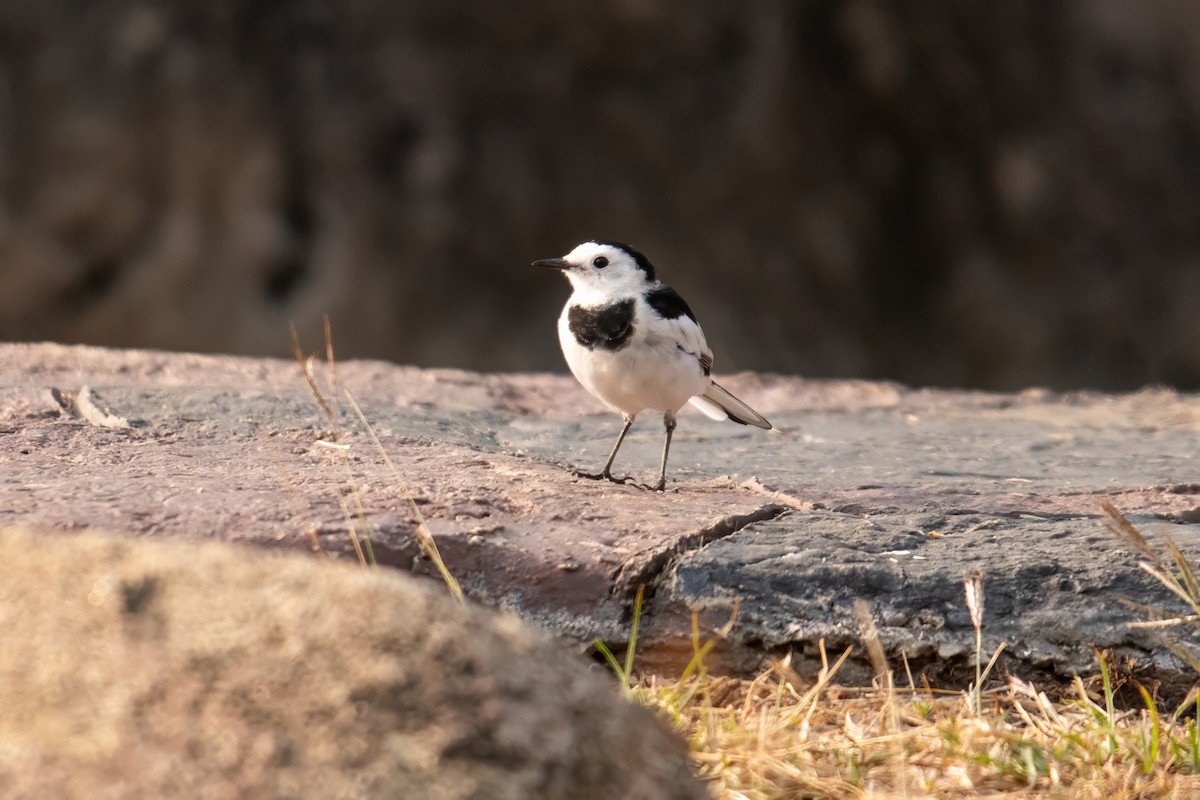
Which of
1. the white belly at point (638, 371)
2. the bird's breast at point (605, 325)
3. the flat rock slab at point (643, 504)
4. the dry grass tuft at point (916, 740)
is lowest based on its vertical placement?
the dry grass tuft at point (916, 740)

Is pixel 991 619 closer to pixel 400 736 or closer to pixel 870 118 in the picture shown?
pixel 400 736

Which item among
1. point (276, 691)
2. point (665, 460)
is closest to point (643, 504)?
point (665, 460)

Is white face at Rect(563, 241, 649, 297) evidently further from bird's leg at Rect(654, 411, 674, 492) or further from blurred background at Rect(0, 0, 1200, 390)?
blurred background at Rect(0, 0, 1200, 390)

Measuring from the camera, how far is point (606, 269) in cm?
407

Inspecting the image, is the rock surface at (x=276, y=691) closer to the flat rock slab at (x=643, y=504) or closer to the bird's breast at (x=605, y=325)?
the flat rock slab at (x=643, y=504)

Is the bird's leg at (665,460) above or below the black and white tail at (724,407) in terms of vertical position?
below

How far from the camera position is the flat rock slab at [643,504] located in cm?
276

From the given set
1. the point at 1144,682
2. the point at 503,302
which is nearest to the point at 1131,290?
the point at 503,302

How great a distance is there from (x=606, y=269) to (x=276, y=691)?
2604 millimetres

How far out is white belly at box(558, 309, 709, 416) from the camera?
12.6ft

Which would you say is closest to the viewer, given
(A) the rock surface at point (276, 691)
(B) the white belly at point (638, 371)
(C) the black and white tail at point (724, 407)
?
(A) the rock surface at point (276, 691)

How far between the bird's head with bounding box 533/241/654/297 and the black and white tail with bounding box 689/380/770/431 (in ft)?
1.61

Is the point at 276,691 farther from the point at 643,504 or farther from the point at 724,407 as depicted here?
the point at 724,407

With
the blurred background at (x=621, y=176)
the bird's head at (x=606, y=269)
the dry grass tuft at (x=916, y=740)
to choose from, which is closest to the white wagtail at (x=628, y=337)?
the bird's head at (x=606, y=269)
